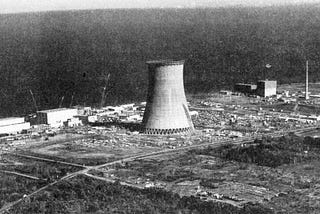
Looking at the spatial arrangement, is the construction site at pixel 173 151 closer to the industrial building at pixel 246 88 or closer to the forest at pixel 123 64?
the industrial building at pixel 246 88

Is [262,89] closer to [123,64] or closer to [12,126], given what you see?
[12,126]

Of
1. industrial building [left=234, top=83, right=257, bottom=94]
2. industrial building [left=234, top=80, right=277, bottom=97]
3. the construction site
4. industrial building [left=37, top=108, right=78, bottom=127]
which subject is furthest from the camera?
industrial building [left=234, top=83, right=257, bottom=94]

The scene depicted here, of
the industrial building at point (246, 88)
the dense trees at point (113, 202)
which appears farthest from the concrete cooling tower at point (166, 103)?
the industrial building at point (246, 88)

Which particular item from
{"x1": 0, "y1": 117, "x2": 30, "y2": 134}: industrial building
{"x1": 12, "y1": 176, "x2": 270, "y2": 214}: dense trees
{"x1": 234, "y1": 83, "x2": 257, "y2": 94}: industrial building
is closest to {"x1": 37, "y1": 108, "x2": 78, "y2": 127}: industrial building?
{"x1": 0, "y1": 117, "x2": 30, "y2": 134}: industrial building

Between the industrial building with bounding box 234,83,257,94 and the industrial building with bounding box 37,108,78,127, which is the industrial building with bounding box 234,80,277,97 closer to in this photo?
the industrial building with bounding box 234,83,257,94

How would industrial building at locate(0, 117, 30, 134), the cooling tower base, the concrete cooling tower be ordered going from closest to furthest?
the concrete cooling tower
the cooling tower base
industrial building at locate(0, 117, 30, 134)
